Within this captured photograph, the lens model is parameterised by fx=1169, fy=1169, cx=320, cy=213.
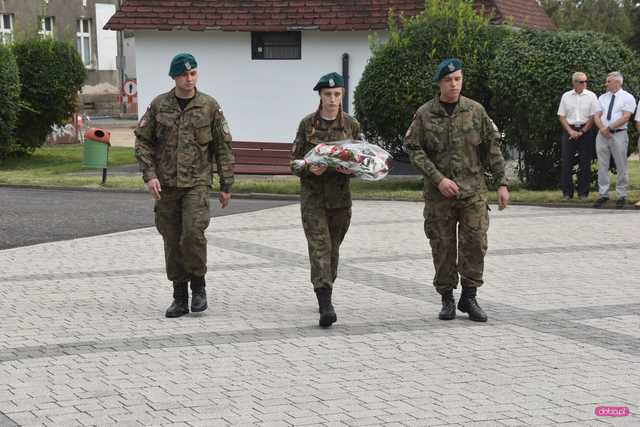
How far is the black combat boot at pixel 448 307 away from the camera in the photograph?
26.9 feet

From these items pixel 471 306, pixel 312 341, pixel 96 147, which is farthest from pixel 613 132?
pixel 96 147

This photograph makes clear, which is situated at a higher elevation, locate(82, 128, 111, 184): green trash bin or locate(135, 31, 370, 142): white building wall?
locate(135, 31, 370, 142): white building wall

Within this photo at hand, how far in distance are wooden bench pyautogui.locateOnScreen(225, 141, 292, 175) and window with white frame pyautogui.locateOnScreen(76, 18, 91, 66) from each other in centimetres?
2842

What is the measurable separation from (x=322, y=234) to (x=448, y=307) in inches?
40.5

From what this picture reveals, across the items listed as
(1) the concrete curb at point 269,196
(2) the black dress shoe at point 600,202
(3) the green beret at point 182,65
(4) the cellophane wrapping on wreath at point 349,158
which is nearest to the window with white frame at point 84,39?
(1) the concrete curb at point 269,196

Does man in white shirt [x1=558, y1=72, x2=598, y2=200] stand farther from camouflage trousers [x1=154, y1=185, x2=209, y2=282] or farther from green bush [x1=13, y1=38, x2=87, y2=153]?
green bush [x1=13, y1=38, x2=87, y2=153]

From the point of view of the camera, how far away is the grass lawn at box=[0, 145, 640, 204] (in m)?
17.2

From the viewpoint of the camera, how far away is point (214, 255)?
11484 millimetres

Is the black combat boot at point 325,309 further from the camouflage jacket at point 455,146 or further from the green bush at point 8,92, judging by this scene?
the green bush at point 8,92

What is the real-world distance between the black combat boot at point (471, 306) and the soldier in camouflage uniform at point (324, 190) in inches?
37.0

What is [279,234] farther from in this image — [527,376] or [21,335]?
[527,376]

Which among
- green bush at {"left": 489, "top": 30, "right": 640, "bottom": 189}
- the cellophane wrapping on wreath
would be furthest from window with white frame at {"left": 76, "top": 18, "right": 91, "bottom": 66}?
the cellophane wrapping on wreath

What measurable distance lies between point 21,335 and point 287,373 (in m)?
2.12

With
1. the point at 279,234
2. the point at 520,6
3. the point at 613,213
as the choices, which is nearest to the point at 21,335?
the point at 279,234
